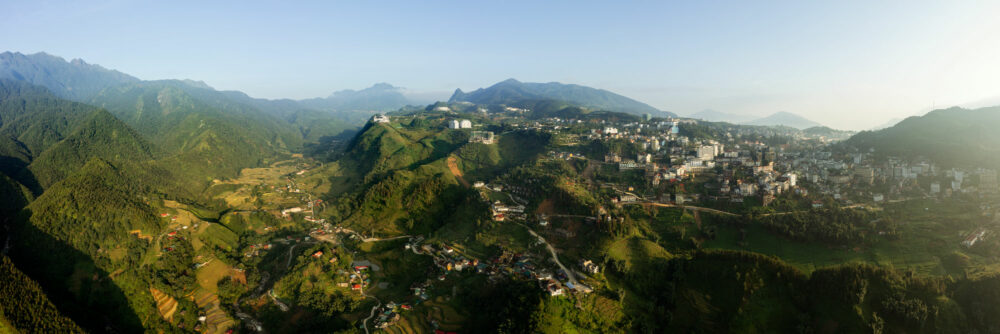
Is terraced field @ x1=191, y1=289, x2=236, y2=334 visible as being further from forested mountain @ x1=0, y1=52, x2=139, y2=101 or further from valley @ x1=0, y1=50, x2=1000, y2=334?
forested mountain @ x1=0, y1=52, x2=139, y2=101

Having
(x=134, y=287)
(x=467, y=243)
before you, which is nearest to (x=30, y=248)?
(x=134, y=287)

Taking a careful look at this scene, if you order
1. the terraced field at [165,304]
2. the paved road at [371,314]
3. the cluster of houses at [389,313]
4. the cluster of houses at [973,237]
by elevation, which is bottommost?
Result: the terraced field at [165,304]

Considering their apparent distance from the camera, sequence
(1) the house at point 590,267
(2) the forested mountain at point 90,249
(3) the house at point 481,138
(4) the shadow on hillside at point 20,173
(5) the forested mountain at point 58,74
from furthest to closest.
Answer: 1. (5) the forested mountain at point 58,74
2. (3) the house at point 481,138
3. (4) the shadow on hillside at point 20,173
4. (1) the house at point 590,267
5. (2) the forested mountain at point 90,249

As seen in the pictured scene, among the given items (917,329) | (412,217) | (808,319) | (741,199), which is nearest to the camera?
(917,329)

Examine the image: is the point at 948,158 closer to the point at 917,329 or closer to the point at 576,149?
Answer: the point at 917,329

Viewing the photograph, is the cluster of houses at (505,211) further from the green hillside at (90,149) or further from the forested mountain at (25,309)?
the green hillside at (90,149)

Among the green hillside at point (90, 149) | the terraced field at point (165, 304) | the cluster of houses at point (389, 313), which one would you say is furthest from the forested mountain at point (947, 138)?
the green hillside at point (90, 149)
